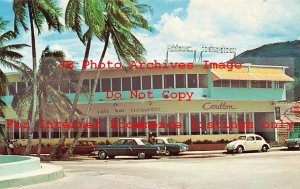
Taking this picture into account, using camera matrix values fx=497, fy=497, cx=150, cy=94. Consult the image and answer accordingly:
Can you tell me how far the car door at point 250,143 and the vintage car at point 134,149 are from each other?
24.2 feet

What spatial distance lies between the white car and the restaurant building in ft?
18.4

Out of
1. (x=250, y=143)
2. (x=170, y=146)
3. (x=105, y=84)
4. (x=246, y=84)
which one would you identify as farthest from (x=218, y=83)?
(x=170, y=146)

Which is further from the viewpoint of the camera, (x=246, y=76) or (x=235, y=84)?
(x=235, y=84)

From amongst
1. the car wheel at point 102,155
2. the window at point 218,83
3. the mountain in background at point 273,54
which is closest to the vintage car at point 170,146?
the car wheel at point 102,155

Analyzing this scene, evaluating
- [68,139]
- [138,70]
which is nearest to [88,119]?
[68,139]

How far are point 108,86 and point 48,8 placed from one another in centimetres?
1318

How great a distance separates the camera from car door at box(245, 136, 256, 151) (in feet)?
117

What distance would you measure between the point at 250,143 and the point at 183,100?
7135 mm

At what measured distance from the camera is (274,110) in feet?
145

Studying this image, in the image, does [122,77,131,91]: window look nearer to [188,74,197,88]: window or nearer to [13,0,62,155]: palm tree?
[188,74,197,88]: window

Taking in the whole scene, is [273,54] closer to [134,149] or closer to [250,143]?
[250,143]

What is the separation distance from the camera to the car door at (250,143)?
35.6 metres

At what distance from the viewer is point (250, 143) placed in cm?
3572

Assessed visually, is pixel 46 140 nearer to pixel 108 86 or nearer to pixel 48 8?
pixel 108 86
